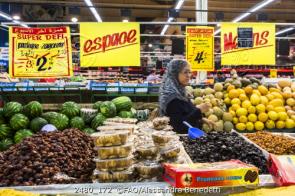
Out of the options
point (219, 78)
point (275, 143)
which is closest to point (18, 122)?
point (275, 143)

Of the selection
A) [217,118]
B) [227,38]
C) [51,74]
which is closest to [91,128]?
[51,74]

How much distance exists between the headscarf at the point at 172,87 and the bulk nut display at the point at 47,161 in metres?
1.70

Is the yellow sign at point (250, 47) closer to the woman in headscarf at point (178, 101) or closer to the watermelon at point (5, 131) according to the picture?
the woman in headscarf at point (178, 101)

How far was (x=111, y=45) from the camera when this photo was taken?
5484mm

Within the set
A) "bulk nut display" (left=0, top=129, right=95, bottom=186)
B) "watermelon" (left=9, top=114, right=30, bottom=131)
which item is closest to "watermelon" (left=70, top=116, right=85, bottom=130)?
"watermelon" (left=9, top=114, right=30, bottom=131)

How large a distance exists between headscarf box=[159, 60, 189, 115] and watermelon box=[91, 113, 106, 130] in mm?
758

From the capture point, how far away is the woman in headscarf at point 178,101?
4.19 meters

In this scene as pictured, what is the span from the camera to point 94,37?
550cm

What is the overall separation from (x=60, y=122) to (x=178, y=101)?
1505 mm

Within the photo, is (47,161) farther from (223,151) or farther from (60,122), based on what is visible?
(60,122)

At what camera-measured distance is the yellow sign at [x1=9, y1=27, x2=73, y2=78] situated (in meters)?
5.09

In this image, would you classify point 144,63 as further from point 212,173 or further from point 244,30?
point 212,173

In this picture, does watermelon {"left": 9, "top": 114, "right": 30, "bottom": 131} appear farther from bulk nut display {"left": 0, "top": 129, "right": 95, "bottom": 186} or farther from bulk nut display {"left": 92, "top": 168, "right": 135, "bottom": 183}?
bulk nut display {"left": 92, "top": 168, "right": 135, "bottom": 183}

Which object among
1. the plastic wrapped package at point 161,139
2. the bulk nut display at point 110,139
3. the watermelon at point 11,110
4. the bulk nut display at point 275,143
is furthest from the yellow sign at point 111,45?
the bulk nut display at point 110,139
